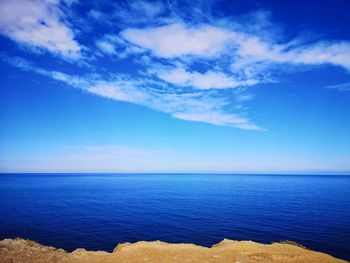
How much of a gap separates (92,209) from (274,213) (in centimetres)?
4346

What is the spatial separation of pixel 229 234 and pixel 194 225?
743 centimetres

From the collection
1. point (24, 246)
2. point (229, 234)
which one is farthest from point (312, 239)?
point (24, 246)

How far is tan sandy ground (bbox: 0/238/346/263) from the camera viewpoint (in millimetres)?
18547

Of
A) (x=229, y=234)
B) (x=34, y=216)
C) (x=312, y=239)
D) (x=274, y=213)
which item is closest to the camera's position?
(x=312, y=239)

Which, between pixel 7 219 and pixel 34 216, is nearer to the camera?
pixel 7 219

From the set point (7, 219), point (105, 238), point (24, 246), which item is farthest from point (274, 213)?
point (7, 219)

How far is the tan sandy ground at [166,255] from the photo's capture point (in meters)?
18.5

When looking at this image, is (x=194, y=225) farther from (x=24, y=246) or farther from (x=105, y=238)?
(x=24, y=246)

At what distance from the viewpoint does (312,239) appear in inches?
1403

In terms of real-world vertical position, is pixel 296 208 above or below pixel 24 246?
below

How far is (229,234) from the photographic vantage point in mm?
38375

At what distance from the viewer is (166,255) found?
19750mm

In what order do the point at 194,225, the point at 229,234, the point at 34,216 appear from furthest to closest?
1. the point at 34,216
2. the point at 194,225
3. the point at 229,234

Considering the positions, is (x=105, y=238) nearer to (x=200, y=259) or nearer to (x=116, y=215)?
(x=116, y=215)
